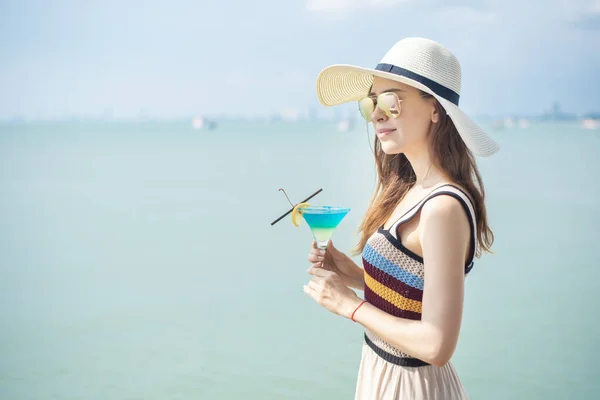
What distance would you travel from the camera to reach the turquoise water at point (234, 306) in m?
4.57

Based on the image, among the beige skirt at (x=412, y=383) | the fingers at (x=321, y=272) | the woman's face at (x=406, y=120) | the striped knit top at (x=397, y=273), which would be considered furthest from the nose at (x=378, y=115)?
the beige skirt at (x=412, y=383)

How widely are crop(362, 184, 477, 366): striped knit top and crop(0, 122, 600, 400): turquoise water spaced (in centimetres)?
277

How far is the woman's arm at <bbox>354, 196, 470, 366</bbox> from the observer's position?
1450 mm

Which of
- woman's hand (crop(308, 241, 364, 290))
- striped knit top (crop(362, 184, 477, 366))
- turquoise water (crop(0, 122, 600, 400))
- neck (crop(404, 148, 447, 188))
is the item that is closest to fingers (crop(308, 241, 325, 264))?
woman's hand (crop(308, 241, 364, 290))

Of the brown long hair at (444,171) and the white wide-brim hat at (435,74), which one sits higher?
the white wide-brim hat at (435,74)

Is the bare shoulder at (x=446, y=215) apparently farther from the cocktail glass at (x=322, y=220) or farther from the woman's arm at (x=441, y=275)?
the cocktail glass at (x=322, y=220)

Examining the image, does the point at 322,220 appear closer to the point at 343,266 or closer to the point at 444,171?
the point at 343,266

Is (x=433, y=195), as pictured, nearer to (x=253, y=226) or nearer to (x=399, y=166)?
(x=399, y=166)

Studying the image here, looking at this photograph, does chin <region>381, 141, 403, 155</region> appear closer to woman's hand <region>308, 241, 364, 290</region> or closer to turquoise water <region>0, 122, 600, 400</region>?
woman's hand <region>308, 241, 364, 290</region>

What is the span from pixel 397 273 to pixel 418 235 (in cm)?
11

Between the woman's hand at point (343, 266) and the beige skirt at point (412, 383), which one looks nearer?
the beige skirt at point (412, 383)

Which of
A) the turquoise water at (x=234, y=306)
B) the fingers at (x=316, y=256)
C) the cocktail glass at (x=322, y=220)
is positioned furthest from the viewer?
the turquoise water at (x=234, y=306)

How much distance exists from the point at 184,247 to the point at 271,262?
5.52 feet

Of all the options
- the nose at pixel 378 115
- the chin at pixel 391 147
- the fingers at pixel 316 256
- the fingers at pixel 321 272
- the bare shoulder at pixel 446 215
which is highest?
the nose at pixel 378 115
